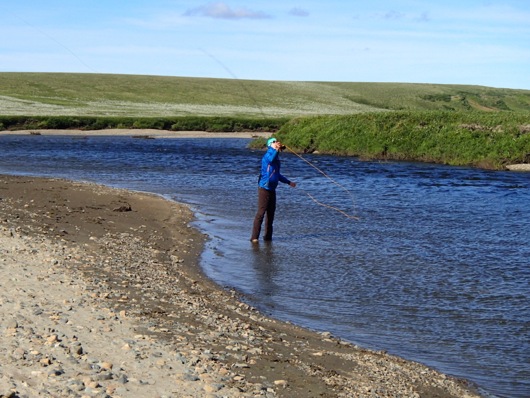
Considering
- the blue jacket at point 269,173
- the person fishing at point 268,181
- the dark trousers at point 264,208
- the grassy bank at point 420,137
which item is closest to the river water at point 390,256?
the dark trousers at point 264,208

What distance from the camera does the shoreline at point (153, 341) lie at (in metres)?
6.25

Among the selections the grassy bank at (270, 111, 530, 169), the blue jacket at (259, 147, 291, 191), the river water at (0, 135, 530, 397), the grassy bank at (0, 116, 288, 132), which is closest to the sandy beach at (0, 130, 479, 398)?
the river water at (0, 135, 530, 397)

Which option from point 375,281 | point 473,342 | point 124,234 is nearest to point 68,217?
point 124,234

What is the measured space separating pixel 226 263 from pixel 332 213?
283 inches

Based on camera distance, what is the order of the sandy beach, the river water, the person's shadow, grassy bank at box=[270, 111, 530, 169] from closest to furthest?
the sandy beach < the river water < the person's shadow < grassy bank at box=[270, 111, 530, 169]

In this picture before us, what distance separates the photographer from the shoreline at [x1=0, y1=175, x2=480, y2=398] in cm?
625

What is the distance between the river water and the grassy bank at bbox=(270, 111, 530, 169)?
3900mm

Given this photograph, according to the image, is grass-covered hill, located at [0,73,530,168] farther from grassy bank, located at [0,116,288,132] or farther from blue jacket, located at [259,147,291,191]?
→ blue jacket, located at [259,147,291,191]

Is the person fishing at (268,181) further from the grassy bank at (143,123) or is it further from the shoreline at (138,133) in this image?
the grassy bank at (143,123)

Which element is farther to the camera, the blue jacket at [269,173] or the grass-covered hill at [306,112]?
the grass-covered hill at [306,112]

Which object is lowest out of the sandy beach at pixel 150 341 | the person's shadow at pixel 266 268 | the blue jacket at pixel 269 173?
the person's shadow at pixel 266 268

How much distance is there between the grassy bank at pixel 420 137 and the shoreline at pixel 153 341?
25311 mm

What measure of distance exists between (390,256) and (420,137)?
86.0ft

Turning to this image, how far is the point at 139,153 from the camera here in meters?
41.1
